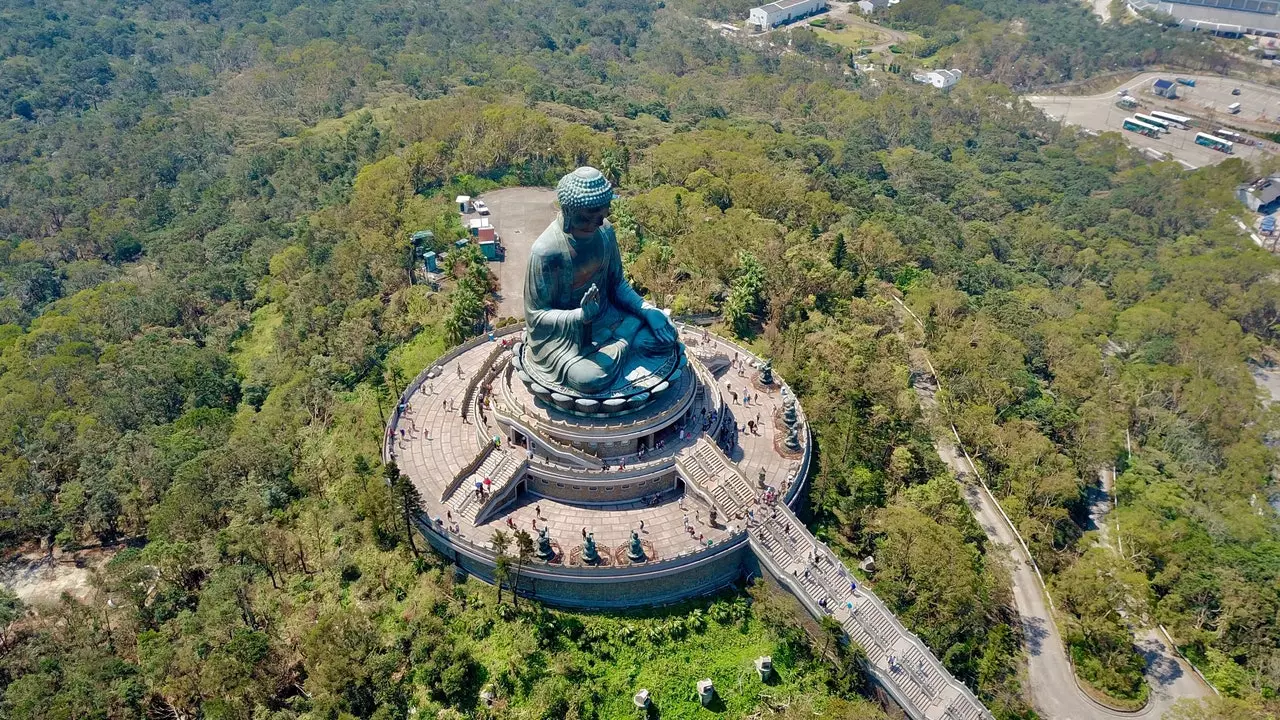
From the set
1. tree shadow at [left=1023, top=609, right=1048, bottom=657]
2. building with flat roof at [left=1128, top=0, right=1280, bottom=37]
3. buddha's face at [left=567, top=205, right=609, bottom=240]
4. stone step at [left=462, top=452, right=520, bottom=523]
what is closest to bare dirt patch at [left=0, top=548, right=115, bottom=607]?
stone step at [left=462, top=452, right=520, bottom=523]

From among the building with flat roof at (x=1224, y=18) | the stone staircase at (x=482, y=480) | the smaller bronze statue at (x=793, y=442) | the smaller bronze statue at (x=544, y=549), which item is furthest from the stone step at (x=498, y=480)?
the building with flat roof at (x=1224, y=18)

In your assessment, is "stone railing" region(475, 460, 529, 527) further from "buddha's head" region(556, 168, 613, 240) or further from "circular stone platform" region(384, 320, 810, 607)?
"buddha's head" region(556, 168, 613, 240)

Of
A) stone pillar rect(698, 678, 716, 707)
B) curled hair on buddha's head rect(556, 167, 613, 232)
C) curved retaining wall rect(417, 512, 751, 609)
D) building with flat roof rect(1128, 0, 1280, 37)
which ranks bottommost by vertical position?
building with flat roof rect(1128, 0, 1280, 37)

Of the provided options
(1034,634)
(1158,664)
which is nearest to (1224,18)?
(1158,664)

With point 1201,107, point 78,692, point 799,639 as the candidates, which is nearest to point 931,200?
point 1201,107

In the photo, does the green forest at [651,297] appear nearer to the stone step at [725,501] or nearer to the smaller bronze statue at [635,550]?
the smaller bronze statue at [635,550]

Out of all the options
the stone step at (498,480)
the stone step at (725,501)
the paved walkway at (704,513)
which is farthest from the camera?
the stone step at (725,501)
